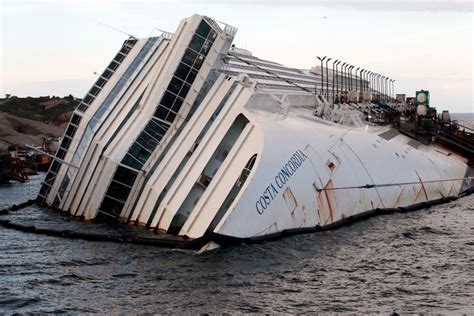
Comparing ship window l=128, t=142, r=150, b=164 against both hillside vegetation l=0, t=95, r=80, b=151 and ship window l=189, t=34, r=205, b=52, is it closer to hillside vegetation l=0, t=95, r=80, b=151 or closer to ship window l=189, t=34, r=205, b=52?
ship window l=189, t=34, r=205, b=52

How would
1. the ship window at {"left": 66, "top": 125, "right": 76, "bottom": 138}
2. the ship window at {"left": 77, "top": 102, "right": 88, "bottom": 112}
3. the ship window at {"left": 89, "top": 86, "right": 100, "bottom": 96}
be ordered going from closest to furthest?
the ship window at {"left": 66, "top": 125, "right": 76, "bottom": 138} → the ship window at {"left": 77, "top": 102, "right": 88, "bottom": 112} → the ship window at {"left": 89, "top": 86, "right": 100, "bottom": 96}

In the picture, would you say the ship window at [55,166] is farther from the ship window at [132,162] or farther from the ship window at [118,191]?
the ship window at [132,162]

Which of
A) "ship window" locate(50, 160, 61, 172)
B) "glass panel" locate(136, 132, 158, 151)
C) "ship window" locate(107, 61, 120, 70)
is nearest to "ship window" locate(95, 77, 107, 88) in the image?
"ship window" locate(107, 61, 120, 70)

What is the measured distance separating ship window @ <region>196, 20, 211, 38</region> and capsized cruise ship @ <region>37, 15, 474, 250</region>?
5 cm

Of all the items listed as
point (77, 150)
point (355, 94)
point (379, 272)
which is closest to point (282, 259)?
point (379, 272)

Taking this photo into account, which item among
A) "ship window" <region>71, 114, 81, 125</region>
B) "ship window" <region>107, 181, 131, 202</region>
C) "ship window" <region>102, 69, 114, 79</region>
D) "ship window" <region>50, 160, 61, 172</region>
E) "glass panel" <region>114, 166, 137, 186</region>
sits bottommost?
"ship window" <region>107, 181, 131, 202</region>

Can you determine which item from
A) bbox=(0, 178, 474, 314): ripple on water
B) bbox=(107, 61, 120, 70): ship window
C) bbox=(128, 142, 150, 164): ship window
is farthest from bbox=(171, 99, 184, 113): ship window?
bbox=(107, 61, 120, 70): ship window

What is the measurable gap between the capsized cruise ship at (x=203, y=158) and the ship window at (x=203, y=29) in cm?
5

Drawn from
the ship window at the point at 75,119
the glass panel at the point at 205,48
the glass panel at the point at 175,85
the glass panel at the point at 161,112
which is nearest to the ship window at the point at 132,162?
the glass panel at the point at 161,112

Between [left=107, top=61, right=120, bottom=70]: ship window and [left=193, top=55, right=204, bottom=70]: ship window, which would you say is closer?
[left=193, top=55, right=204, bottom=70]: ship window

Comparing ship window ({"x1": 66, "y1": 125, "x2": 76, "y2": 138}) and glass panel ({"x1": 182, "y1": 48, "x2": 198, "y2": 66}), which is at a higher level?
glass panel ({"x1": 182, "y1": 48, "x2": 198, "y2": 66})

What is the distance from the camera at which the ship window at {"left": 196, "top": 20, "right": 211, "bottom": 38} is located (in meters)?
37.7

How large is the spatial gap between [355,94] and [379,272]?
200ft

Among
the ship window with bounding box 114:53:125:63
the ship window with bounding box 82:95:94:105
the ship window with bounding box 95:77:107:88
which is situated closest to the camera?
the ship window with bounding box 82:95:94:105
